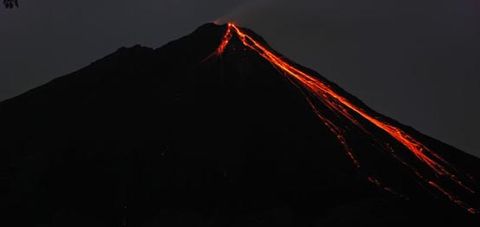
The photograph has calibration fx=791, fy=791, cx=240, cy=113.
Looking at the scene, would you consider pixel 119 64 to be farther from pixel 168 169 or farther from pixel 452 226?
pixel 452 226

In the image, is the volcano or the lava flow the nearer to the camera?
the volcano

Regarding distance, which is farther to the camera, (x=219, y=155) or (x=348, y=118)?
(x=348, y=118)

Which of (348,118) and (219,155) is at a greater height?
(219,155)

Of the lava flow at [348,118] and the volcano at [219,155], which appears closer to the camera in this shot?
the volcano at [219,155]

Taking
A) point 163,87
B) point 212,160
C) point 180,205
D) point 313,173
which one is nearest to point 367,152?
point 313,173
